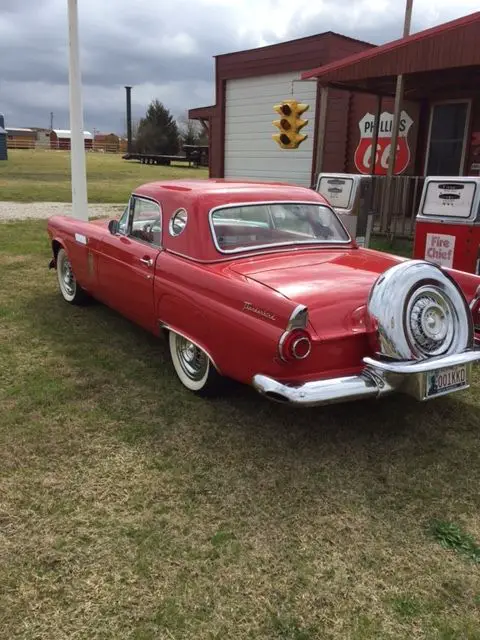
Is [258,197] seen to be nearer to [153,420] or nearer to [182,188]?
[182,188]

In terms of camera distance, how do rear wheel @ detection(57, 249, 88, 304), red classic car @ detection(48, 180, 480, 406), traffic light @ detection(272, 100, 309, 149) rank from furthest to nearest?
1. traffic light @ detection(272, 100, 309, 149)
2. rear wheel @ detection(57, 249, 88, 304)
3. red classic car @ detection(48, 180, 480, 406)

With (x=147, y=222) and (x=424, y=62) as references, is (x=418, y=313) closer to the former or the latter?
(x=147, y=222)

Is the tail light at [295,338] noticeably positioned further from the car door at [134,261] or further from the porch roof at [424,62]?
the porch roof at [424,62]

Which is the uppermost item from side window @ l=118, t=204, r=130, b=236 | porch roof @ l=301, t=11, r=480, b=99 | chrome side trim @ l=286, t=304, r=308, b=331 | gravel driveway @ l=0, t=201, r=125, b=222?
porch roof @ l=301, t=11, r=480, b=99

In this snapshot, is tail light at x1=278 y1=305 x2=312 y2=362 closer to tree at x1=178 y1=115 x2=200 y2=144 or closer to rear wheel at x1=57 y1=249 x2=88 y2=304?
rear wheel at x1=57 y1=249 x2=88 y2=304

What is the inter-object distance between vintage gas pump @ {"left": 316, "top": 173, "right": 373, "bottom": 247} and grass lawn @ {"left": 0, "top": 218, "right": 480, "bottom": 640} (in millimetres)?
4729

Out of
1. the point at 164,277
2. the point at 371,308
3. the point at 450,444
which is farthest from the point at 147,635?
the point at 164,277

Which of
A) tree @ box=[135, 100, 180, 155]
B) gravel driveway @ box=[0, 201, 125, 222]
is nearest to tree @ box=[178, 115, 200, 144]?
tree @ box=[135, 100, 180, 155]

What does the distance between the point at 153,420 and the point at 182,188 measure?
1.83 meters

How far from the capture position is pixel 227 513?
115 inches

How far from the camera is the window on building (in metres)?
12.1

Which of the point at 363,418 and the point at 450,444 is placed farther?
the point at 363,418

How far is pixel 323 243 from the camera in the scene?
14.8 feet

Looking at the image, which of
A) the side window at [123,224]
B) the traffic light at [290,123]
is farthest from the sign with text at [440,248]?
the traffic light at [290,123]
